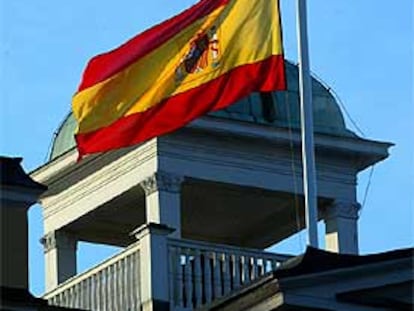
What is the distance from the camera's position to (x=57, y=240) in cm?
4412

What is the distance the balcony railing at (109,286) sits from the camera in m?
39.9

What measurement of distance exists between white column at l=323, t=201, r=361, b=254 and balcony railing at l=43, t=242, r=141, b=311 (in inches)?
155

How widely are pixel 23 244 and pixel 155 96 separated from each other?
6.72 m

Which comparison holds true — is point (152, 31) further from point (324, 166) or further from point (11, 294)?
point (11, 294)

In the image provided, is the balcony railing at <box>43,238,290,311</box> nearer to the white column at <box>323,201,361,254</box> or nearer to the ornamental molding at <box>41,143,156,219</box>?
the ornamental molding at <box>41,143,156,219</box>

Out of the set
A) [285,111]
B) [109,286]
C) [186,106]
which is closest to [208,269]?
[109,286]

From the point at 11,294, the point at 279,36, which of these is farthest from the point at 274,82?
the point at 11,294

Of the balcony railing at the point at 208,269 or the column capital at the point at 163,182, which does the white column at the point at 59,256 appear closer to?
the column capital at the point at 163,182

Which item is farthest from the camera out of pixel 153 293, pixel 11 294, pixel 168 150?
pixel 168 150

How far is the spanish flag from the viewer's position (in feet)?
132

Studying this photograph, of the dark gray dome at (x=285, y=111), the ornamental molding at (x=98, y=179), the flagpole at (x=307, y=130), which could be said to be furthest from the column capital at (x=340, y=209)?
the flagpole at (x=307, y=130)

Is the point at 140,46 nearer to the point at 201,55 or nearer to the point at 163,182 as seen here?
the point at 201,55

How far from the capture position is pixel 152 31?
42.0 meters

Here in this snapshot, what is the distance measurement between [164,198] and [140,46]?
2093 mm
